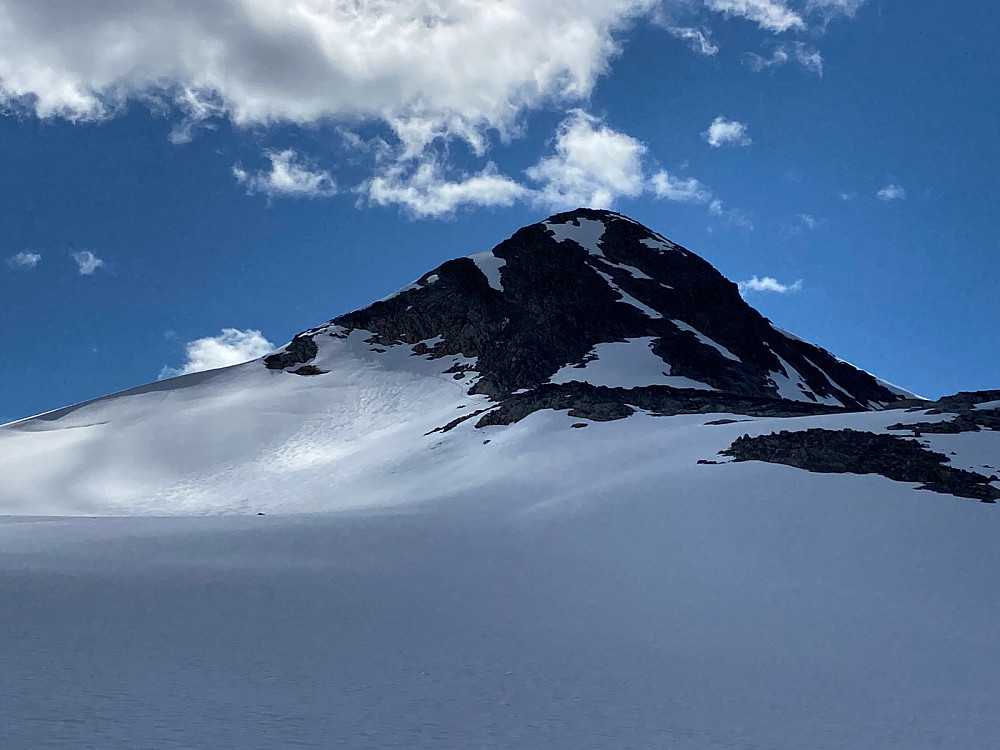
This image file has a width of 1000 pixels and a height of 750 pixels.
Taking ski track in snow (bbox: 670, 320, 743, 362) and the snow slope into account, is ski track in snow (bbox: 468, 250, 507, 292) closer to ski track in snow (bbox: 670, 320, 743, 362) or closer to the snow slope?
ski track in snow (bbox: 670, 320, 743, 362)

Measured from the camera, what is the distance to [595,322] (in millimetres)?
64250

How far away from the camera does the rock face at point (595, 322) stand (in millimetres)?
56375

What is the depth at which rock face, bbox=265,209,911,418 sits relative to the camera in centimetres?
5638

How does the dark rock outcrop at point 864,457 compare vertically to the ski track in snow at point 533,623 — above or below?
above

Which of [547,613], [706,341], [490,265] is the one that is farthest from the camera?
[490,265]

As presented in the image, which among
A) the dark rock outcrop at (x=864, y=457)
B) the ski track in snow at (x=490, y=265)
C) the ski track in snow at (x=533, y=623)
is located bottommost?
the ski track in snow at (x=533, y=623)

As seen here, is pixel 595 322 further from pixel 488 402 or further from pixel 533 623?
pixel 533 623

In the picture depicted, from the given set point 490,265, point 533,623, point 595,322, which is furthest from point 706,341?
point 533,623

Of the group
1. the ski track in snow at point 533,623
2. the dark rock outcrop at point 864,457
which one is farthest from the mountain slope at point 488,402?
the ski track in snow at point 533,623

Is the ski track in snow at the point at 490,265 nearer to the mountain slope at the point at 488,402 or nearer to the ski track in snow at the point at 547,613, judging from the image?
the mountain slope at the point at 488,402

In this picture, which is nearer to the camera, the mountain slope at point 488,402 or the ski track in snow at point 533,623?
the ski track in snow at point 533,623

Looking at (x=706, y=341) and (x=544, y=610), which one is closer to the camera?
(x=544, y=610)

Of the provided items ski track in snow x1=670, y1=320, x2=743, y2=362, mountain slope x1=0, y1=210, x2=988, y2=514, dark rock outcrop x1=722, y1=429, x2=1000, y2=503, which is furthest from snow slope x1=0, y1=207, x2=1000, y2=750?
ski track in snow x1=670, y1=320, x2=743, y2=362

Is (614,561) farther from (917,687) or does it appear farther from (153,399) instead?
(153,399)
